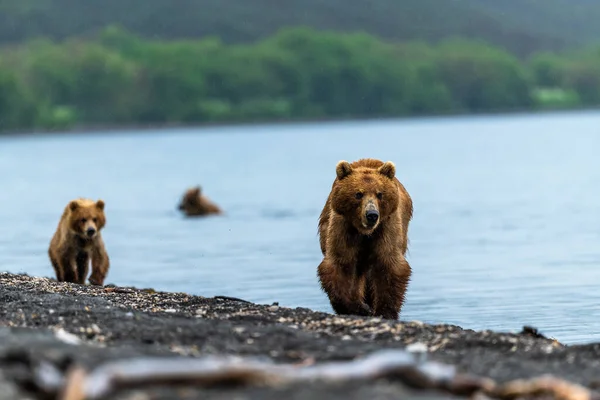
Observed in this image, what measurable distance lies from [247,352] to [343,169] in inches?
106

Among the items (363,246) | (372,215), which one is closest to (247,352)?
(372,215)

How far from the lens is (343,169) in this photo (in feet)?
33.8

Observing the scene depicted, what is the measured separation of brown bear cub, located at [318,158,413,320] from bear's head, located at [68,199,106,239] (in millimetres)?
4665

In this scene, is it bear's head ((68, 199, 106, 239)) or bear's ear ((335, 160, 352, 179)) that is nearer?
bear's ear ((335, 160, 352, 179))

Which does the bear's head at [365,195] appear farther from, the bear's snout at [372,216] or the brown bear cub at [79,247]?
the brown bear cub at [79,247]

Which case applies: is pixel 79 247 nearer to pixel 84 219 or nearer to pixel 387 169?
pixel 84 219

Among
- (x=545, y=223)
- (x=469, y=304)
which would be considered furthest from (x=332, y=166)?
(x=469, y=304)

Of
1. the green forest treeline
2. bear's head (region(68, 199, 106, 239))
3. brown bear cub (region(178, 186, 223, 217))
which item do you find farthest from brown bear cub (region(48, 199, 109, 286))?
the green forest treeline

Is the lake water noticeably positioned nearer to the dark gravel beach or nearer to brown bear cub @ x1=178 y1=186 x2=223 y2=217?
brown bear cub @ x1=178 y1=186 x2=223 y2=217

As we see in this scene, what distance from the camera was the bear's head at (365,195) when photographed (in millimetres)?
10008

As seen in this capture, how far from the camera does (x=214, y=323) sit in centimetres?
921

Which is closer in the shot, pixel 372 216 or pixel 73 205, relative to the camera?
pixel 372 216

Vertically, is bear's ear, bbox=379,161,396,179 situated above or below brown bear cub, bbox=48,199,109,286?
above

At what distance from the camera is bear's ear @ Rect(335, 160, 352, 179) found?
1022 centimetres
